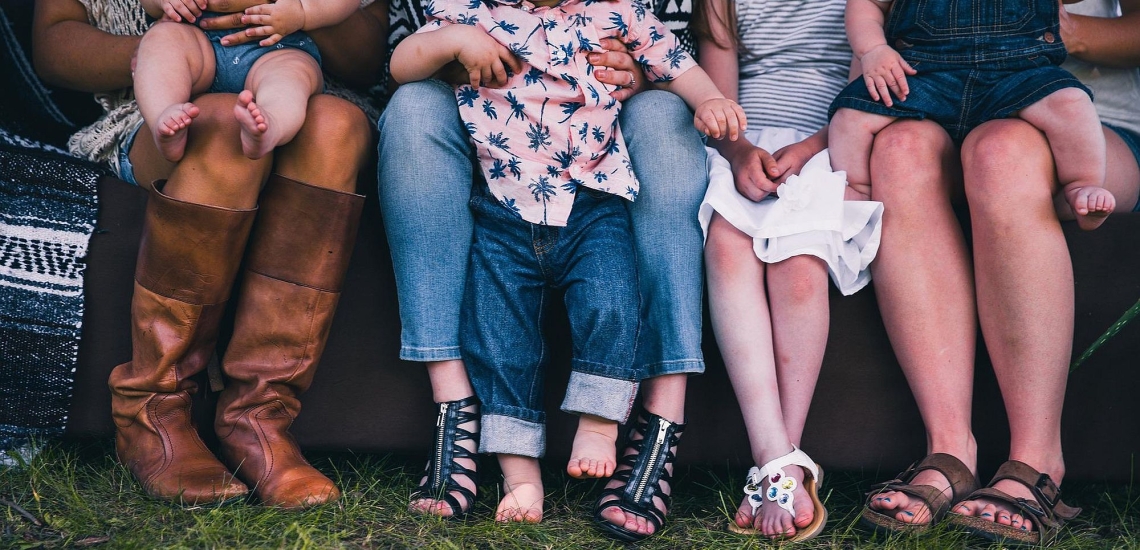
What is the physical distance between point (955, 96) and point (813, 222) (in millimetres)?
349

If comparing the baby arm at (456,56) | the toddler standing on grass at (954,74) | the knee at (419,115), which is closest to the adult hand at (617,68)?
the baby arm at (456,56)

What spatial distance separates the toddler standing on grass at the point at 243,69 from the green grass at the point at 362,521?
508mm

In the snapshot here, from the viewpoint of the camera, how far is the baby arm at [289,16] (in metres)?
1.33

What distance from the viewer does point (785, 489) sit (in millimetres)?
1211

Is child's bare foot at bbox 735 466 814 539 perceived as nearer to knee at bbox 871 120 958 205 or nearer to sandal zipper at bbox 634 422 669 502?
sandal zipper at bbox 634 422 669 502

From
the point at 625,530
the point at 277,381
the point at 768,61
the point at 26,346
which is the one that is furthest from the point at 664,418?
the point at 26,346

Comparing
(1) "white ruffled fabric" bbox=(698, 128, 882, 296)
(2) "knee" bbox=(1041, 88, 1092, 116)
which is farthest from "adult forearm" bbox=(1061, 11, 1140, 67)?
(1) "white ruffled fabric" bbox=(698, 128, 882, 296)

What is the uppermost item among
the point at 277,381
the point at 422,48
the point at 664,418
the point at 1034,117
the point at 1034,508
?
the point at 422,48

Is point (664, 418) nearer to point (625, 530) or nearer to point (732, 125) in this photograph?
point (625, 530)

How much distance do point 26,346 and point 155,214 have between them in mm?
360

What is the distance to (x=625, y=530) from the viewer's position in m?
1.20

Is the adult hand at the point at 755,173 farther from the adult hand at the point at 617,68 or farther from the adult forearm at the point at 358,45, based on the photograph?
the adult forearm at the point at 358,45

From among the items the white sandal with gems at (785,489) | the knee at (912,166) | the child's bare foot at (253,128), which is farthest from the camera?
the knee at (912,166)

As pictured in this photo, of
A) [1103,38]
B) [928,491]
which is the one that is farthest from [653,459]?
[1103,38]
